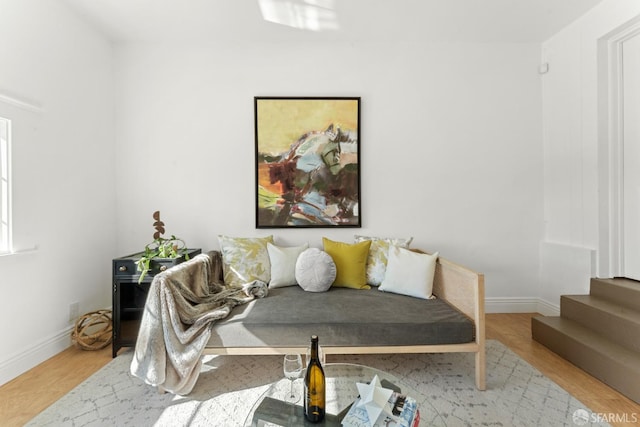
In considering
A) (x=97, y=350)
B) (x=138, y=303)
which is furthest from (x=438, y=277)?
(x=97, y=350)

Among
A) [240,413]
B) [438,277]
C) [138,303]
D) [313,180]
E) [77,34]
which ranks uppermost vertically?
[77,34]

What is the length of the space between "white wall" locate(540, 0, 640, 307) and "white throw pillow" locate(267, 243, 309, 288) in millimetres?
2549

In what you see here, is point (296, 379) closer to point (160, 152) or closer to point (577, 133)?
point (160, 152)

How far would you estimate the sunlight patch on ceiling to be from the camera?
8.61 ft

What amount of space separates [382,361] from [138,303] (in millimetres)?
2053

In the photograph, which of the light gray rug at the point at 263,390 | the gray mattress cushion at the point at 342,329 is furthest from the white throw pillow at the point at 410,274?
the light gray rug at the point at 263,390

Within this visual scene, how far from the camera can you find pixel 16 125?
2.21 meters

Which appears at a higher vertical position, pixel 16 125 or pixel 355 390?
Answer: pixel 16 125

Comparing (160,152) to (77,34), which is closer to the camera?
(77,34)

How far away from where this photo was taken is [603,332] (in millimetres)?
2289

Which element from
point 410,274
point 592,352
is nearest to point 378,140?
point 410,274

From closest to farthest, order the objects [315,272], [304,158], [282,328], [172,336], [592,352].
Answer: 1. [172,336]
2. [282,328]
3. [592,352]
4. [315,272]
5. [304,158]

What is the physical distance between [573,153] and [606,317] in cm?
154

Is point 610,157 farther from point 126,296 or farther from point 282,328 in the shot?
point 126,296
